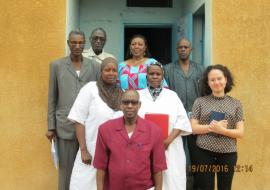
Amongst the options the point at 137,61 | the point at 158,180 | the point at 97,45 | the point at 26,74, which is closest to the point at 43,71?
the point at 26,74

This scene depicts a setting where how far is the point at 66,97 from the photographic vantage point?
4398 mm

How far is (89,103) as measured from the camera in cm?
398

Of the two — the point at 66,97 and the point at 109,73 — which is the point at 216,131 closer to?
the point at 109,73

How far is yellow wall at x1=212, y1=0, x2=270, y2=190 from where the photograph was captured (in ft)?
17.7

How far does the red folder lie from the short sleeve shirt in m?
0.40

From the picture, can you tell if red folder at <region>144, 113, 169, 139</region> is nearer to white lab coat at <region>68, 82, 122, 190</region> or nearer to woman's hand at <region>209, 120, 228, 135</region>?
white lab coat at <region>68, 82, 122, 190</region>

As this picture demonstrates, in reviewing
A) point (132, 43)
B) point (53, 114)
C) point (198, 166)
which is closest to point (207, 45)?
point (132, 43)

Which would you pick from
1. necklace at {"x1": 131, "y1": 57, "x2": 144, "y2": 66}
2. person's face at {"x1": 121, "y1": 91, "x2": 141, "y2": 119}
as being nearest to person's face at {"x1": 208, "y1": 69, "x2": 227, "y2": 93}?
necklace at {"x1": 131, "y1": 57, "x2": 144, "y2": 66}

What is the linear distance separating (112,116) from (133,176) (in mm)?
824

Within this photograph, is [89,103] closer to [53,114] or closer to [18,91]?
[53,114]

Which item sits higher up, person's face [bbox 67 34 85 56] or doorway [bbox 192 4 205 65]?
doorway [bbox 192 4 205 65]

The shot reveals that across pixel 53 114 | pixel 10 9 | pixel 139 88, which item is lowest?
pixel 53 114

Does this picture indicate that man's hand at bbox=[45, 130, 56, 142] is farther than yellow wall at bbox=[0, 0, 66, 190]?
No

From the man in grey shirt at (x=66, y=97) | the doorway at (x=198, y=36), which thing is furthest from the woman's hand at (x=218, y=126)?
the doorway at (x=198, y=36)
